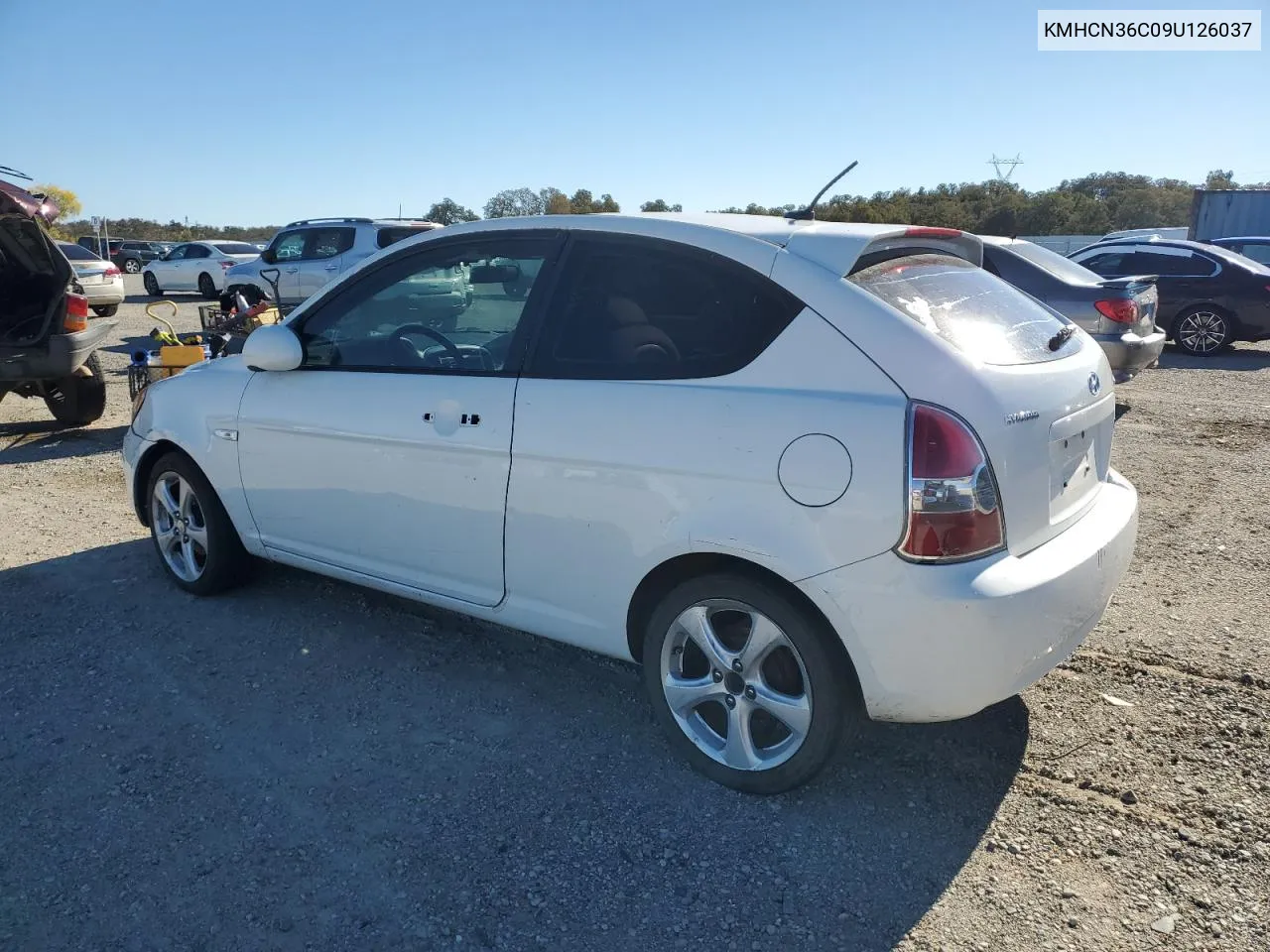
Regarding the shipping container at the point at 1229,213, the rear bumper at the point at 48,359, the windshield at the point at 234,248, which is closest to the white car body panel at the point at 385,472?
the rear bumper at the point at 48,359

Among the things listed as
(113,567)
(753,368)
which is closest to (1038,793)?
(753,368)

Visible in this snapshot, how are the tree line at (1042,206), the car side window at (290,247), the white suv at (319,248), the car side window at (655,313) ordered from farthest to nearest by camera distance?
the tree line at (1042,206) → the car side window at (290,247) → the white suv at (319,248) → the car side window at (655,313)

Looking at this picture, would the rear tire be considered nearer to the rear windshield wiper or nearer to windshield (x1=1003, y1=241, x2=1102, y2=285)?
the rear windshield wiper

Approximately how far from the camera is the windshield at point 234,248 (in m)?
25.1

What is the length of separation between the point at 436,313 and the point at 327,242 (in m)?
13.0

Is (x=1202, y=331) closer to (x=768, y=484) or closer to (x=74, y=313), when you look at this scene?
(x=768, y=484)

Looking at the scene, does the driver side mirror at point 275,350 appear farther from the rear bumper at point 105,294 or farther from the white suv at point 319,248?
the rear bumper at point 105,294

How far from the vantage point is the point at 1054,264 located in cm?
927

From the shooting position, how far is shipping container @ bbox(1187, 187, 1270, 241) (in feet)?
74.3

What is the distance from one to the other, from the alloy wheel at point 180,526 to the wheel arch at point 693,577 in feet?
7.87

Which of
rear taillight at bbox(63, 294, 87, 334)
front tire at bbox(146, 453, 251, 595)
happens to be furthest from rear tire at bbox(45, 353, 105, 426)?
front tire at bbox(146, 453, 251, 595)

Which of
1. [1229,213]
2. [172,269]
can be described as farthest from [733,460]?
[172,269]

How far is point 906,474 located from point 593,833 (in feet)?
4.53

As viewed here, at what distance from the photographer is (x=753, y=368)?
282 centimetres
